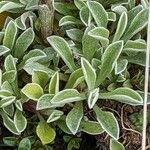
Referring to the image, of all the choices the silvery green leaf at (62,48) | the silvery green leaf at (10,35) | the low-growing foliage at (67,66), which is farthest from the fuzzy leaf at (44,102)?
the silvery green leaf at (10,35)

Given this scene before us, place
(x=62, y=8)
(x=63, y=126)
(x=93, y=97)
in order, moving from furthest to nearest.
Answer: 1. (x=62, y=8)
2. (x=63, y=126)
3. (x=93, y=97)

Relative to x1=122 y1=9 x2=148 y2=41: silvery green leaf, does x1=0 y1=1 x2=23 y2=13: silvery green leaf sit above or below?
above

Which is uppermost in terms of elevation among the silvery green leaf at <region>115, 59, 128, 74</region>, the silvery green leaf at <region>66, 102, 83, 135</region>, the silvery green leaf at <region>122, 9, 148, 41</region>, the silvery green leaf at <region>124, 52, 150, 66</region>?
the silvery green leaf at <region>122, 9, 148, 41</region>

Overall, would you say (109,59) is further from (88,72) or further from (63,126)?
(63,126)

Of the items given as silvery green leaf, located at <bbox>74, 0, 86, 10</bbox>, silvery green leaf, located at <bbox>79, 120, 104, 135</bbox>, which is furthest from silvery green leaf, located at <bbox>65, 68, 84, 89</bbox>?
silvery green leaf, located at <bbox>74, 0, 86, 10</bbox>

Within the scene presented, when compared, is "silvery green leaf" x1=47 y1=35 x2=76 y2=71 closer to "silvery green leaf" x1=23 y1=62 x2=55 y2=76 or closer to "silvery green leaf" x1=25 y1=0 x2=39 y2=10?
"silvery green leaf" x1=23 y1=62 x2=55 y2=76

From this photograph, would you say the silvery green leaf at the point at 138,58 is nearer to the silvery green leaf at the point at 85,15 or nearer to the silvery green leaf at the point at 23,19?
the silvery green leaf at the point at 85,15

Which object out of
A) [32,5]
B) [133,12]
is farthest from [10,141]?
[133,12]
